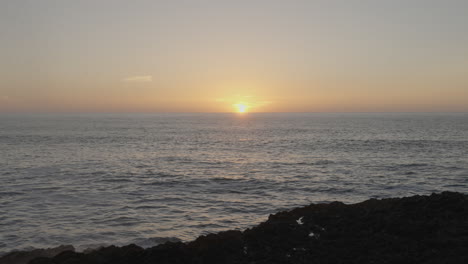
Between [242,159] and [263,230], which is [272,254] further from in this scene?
[242,159]

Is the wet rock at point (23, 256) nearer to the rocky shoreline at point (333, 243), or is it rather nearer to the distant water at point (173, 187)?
the rocky shoreline at point (333, 243)

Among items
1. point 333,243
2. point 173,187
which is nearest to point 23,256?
point 333,243

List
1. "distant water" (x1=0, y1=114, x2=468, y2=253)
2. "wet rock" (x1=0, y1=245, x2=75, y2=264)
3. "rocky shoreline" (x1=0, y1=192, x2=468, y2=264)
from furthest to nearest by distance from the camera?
"distant water" (x1=0, y1=114, x2=468, y2=253) < "wet rock" (x1=0, y1=245, x2=75, y2=264) < "rocky shoreline" (x1=0, y1=192, x2=468, y2=264)

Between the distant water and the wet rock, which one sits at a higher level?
the wet rock

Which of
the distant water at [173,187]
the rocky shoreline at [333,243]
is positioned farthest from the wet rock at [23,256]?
the distant water at [173,187]

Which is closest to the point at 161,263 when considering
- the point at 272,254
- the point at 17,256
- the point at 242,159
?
the point at 272,254

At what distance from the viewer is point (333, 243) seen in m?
9.40

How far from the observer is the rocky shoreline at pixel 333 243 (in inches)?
336

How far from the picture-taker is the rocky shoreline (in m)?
8.55

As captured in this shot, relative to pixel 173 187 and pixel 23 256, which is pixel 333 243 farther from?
pixel 173 187

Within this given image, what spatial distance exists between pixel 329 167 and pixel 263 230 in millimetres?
26065

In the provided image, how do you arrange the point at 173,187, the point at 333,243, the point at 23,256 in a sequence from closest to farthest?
the point at 333,243 → the point at 23,256 → the point at 173,187

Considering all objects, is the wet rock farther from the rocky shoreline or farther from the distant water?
the distant water

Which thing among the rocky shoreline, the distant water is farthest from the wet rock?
the distant water
